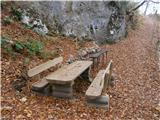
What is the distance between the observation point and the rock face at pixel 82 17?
10.9 meters

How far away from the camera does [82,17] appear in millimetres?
12898

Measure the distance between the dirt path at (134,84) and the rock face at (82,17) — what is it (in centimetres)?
127

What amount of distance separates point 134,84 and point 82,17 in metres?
5.70

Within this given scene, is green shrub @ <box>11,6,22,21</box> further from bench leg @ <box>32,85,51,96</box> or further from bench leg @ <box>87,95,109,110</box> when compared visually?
bench leg @ <box>87,95,109,110</box>

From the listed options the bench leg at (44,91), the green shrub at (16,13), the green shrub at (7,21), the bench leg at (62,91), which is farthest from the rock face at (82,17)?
the bench leg at (62,91)

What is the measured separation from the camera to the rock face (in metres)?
10.9

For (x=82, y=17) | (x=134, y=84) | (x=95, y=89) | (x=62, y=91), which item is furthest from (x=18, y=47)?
(x=82, y=17)

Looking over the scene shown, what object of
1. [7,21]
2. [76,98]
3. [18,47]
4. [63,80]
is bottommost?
[76,98]

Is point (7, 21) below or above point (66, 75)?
above

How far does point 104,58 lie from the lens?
11.4m

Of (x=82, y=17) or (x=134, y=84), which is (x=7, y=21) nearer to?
(x=134, y=84)

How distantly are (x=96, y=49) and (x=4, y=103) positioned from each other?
695 cm

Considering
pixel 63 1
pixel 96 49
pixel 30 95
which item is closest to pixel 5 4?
pixel 63 1

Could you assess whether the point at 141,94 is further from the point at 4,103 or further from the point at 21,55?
the point at 4,103
